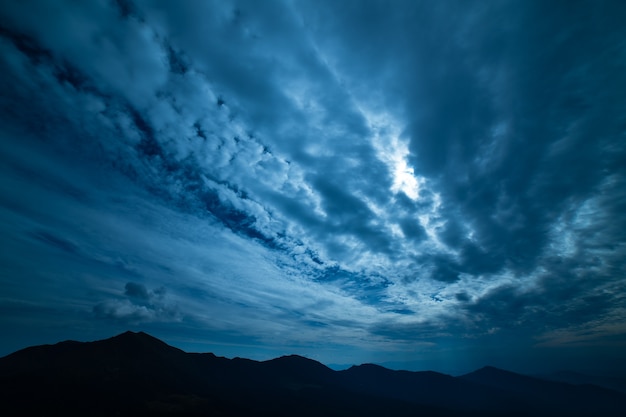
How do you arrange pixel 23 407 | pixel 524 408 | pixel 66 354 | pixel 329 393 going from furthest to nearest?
1. pixel 524 408
2. pixel 329 393
3. pixel 66 354
4. pixel 23 407

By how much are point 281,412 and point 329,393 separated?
75335 millimetres

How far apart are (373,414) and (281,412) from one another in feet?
187

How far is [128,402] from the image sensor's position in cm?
9894

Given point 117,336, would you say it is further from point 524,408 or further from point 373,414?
point 524,408

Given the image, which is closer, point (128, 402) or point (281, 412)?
point (128, 402)

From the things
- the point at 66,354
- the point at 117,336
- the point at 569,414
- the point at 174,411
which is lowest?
the point at 569,414

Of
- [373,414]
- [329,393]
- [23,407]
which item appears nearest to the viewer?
[23,407]

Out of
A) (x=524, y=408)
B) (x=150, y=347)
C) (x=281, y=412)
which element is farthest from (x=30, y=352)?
(x=524, y=408)

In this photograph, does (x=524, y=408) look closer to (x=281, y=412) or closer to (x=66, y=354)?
(x=281, y=412)

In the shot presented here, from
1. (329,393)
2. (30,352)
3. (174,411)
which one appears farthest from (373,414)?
(30,352)

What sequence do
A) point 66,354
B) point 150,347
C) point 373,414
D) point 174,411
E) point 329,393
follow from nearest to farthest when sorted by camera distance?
Result: 1. point 174,411
2. point 66,354
3. point 373,414
4. point 150,347
5. point 329,393

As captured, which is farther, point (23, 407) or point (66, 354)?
point (66, 354)

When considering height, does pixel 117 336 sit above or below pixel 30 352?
above

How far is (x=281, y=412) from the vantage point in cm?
12475
